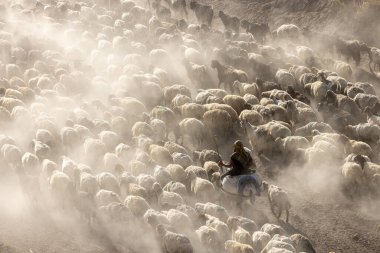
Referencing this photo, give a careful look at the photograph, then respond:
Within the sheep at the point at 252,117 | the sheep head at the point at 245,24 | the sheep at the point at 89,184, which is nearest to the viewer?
the sheep at the point at 89,184

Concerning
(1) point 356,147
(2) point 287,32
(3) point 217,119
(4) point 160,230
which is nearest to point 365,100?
(1) point 356,147

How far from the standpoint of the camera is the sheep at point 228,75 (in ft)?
74.0

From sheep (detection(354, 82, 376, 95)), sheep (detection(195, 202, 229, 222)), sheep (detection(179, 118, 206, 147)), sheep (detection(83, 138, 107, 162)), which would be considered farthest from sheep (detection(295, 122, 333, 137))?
sheep (detection(83, 138, 107, 162))

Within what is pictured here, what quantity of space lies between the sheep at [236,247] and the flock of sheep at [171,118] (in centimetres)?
3

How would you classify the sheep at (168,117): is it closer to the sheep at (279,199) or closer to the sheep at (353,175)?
the sheep at (279,199)

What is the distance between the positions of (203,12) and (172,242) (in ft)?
68.2

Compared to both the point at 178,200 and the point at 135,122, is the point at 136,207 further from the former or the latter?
the point at 135,122

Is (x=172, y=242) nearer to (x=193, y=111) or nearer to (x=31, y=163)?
(x=31, y=163)

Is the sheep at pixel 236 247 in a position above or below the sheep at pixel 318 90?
below

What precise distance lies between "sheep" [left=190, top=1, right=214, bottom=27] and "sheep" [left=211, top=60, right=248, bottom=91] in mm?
8601

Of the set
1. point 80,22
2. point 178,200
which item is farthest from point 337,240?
point 80,22

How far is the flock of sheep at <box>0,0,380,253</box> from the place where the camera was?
45.5 feet

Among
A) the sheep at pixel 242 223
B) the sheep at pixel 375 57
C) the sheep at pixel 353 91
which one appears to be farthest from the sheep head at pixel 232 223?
the sheep at pixel 375 57

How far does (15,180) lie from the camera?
16000 mm
